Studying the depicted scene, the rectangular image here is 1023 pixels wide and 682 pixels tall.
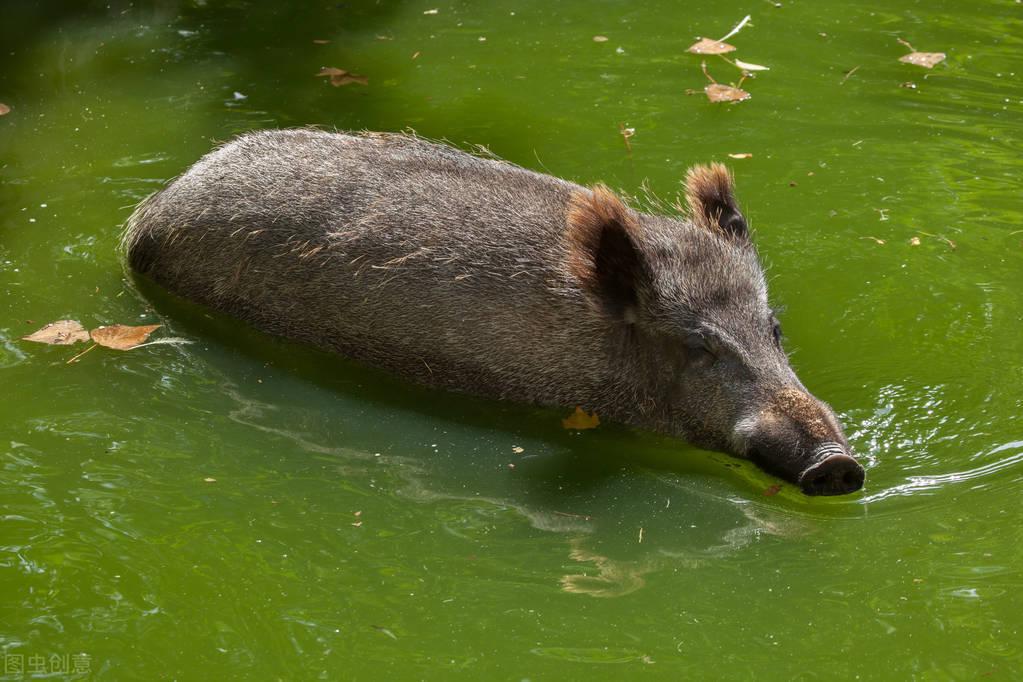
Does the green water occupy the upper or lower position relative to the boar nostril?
lower

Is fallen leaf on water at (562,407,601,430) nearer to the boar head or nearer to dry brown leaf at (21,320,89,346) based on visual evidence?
the boar head

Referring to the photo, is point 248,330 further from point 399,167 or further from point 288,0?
point 288,0

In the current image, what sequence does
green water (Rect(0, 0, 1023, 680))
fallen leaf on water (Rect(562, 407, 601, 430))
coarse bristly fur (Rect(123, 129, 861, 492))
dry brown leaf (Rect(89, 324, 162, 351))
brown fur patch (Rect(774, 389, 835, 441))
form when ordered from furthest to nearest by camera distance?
1. dry brown leaf (Rect(89, 324, 162, 351))
2. fallen leaf on water (Rect(562, 407, 601, 430))
3. coarse bristly fur (Rect(123, 129, 861, 492))
4. brown fur patch (Rect(774, 389, 835, 441))
5. green water (Rect(0, 0, 1023, 680))

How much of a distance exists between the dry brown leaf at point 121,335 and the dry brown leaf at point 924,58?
627cm

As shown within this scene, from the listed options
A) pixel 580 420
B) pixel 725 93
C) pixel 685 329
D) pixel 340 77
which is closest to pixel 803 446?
pixel 685 329

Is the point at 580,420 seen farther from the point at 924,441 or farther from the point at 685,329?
the point at 924,441

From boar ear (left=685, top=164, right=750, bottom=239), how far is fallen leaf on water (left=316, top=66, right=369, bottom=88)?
13.3ft

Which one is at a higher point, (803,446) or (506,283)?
(506,283)

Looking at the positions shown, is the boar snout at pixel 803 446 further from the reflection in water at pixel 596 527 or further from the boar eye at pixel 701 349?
the boar eye at pixel 701 349

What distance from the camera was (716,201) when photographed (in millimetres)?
6645

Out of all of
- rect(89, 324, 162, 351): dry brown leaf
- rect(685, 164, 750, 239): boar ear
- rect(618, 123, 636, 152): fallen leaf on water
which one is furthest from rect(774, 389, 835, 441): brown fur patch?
rect(618, 123, 636, 152): fallen leaf on water

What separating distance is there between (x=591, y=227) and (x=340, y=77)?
457 centimetres

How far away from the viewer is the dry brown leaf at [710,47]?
10344 mm

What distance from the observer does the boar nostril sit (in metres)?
5.28
